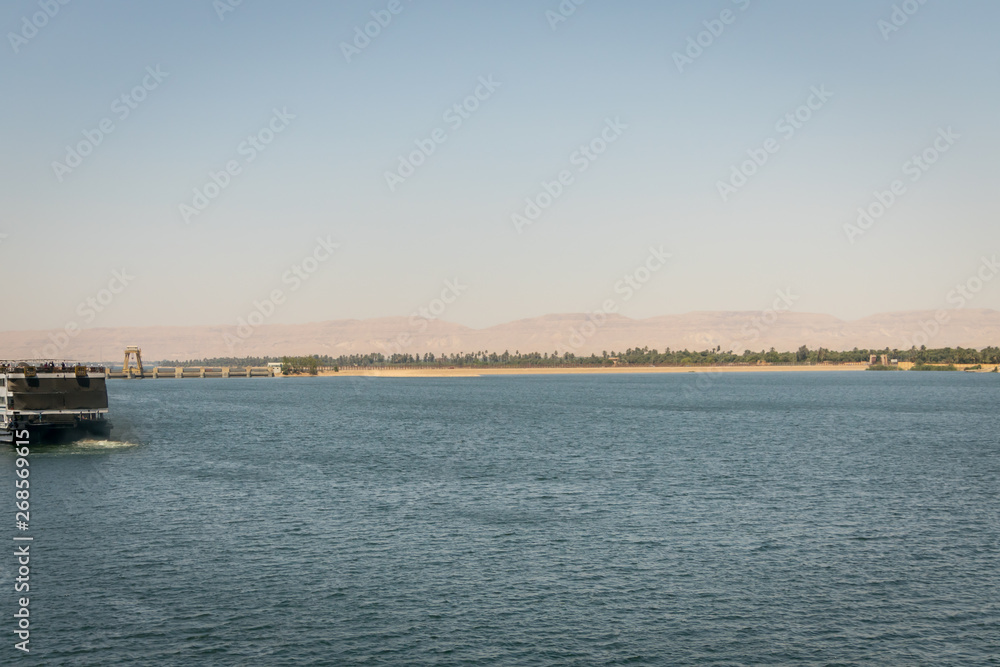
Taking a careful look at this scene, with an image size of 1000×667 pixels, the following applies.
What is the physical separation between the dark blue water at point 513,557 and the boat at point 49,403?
261 cm

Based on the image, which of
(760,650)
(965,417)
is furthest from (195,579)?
(965,417)

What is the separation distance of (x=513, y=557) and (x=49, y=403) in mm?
59272

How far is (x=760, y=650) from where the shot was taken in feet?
89.1

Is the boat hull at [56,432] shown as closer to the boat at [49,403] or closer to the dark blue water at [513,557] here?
the boat at [49,403]

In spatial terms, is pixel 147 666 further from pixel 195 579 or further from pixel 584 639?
pixel 584 639

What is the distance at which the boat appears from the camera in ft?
253

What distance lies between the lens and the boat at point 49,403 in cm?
7712

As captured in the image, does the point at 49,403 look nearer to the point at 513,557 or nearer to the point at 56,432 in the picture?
the point at 56,432

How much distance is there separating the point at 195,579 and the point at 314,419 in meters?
93.4

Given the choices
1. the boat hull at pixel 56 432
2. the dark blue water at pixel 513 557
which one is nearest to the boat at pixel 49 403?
the boat hull at pixel 56 432

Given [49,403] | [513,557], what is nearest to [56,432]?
[49,403]

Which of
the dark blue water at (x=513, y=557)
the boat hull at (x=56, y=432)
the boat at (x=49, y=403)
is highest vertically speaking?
the boat at (x=49, y=403)

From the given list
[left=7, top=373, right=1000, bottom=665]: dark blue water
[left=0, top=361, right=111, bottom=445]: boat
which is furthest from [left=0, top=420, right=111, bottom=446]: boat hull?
[left=7, top=373, right=1000, bottom=665]: dark blue water

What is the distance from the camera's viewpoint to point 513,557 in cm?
3797
